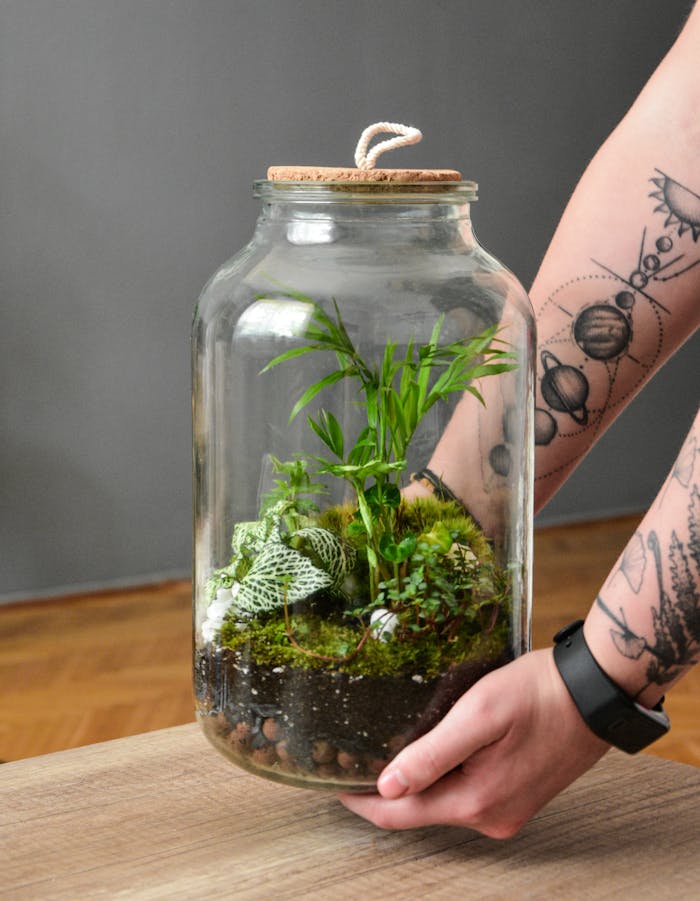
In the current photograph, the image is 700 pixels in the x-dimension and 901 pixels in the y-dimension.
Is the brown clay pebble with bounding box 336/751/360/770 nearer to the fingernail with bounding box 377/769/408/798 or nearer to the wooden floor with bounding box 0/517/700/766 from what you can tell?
the fingernail with bounding box 377/769/408/798

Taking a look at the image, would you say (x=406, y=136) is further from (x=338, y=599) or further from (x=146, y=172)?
(x=146, y=172)

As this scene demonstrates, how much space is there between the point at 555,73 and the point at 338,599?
14.2 feet

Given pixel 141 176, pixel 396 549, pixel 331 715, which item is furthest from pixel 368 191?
pixel 141 176

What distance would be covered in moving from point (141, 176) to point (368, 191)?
125 inches

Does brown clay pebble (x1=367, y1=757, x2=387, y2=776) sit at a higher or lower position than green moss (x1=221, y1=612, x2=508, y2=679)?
lower

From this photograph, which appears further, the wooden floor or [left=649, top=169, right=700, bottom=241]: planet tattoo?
the wooden floor

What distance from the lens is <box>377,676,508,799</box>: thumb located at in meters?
0.79

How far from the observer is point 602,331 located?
109 cm

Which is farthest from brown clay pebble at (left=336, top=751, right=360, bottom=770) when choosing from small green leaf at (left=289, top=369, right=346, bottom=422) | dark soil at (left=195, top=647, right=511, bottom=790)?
small green leaf at (left=289, top=369, right=346, bottom=422)

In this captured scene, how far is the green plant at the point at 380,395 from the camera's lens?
0.81 meters

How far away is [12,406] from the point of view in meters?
3.68

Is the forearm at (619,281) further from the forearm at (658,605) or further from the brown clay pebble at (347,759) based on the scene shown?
the brown clay pebble at (347,759)

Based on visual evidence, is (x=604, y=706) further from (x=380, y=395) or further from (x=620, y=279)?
(x=620, y=279)

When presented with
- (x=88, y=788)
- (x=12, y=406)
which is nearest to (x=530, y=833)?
(x=88, y=788)
